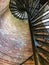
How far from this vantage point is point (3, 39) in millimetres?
3334

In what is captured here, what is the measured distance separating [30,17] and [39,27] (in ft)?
0.92

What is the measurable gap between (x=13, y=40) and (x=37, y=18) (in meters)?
0.66

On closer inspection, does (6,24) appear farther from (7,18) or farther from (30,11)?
(30,11)

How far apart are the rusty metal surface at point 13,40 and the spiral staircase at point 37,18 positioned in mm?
151

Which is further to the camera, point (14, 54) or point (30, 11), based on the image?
point (30, 11)

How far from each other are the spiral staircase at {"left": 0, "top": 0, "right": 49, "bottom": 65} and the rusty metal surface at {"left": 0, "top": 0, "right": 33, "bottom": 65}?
151mm

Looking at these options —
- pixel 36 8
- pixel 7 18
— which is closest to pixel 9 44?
pixel 7 18

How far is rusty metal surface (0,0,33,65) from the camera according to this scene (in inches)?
122

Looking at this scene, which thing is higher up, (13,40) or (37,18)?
(37,18)

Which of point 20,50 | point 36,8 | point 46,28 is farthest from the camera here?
point 36,8

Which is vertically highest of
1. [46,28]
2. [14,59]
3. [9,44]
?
[46,28]

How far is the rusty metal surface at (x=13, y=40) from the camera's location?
3.10 m

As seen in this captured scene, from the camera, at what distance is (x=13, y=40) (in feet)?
11.2

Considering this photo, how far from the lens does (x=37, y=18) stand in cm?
332
